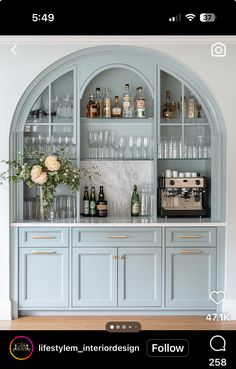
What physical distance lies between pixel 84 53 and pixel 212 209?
126 centimetres

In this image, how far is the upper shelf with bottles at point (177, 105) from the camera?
351 centimetres

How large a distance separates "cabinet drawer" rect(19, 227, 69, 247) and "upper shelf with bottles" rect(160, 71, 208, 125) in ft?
3.14

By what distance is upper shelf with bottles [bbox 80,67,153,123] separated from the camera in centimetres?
357

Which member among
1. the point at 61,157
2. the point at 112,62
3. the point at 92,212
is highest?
the point at 112,62

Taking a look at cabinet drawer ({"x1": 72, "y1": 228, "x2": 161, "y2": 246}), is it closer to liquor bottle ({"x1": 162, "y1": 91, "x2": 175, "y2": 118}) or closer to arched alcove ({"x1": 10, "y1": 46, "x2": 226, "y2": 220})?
arched alcove ({"x1": 10, "y1": 46, "x2": 226, "y2": 220})

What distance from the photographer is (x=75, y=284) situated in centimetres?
329

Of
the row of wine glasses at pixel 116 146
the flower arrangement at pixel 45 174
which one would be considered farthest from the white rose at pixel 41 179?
the row of wine glasses at pixel 116 146

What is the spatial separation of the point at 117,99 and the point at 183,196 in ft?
2.56

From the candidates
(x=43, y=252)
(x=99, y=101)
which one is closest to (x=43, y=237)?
(x=43, y=252)
